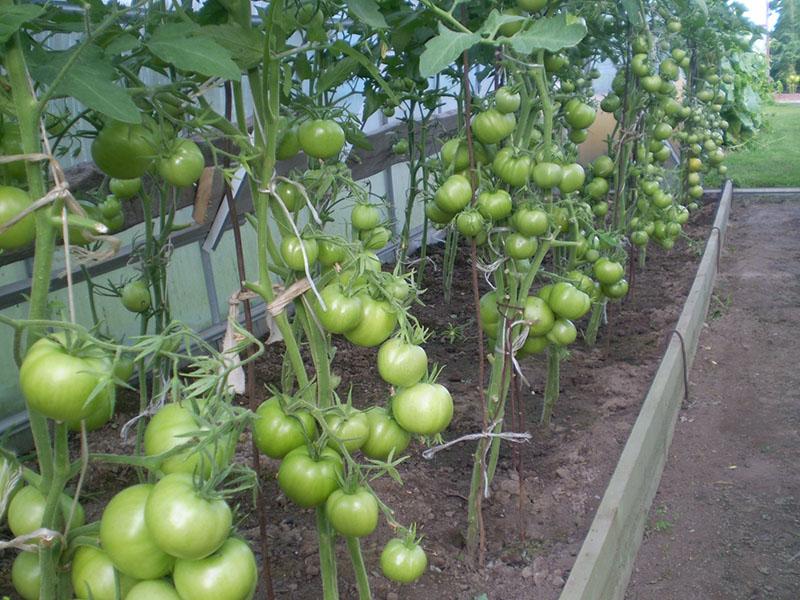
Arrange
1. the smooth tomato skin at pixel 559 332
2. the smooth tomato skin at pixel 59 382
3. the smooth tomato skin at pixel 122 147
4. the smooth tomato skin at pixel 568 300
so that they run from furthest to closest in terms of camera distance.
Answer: the smooth tomato skin at pixel 559 332
the smooth tomato skin at pixel 568 300
the smooth tomato skin at pixel 122 147
the smooth tomato skin at pixel 59 382

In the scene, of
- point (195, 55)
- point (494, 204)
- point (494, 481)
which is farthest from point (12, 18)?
point (494, 481)

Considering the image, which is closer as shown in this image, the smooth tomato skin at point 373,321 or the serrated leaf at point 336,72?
the smooth tomato skin at point 373,321

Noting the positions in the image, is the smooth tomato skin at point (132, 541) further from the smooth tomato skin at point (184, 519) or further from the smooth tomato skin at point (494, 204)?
the smooth tomato skin at point (494, 204)

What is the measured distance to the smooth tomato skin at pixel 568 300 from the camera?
7.40ft

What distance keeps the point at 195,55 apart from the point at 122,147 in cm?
20

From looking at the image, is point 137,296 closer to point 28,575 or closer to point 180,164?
point 180,164

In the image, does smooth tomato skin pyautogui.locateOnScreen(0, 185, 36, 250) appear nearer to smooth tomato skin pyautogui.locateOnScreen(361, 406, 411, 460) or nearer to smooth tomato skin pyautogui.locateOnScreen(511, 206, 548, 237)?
smooth tomato skin pyautogui.locateOnScreen(361, 406, 411, 460)

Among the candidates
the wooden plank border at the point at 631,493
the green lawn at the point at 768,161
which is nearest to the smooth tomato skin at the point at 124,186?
the wooden plank border at the point at 631,493

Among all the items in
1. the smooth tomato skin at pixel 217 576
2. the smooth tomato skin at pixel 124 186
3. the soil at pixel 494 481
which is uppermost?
the smooth tomato skin at pixel 124 186

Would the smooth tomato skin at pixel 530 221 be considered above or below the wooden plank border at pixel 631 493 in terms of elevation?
above

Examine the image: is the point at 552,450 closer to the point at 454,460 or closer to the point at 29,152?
the point at 454,460

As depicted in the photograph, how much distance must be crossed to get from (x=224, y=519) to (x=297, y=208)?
32.2 inches

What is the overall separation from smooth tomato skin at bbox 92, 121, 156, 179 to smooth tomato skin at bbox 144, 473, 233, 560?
51cm

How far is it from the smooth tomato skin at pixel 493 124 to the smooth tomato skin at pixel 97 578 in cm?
136
